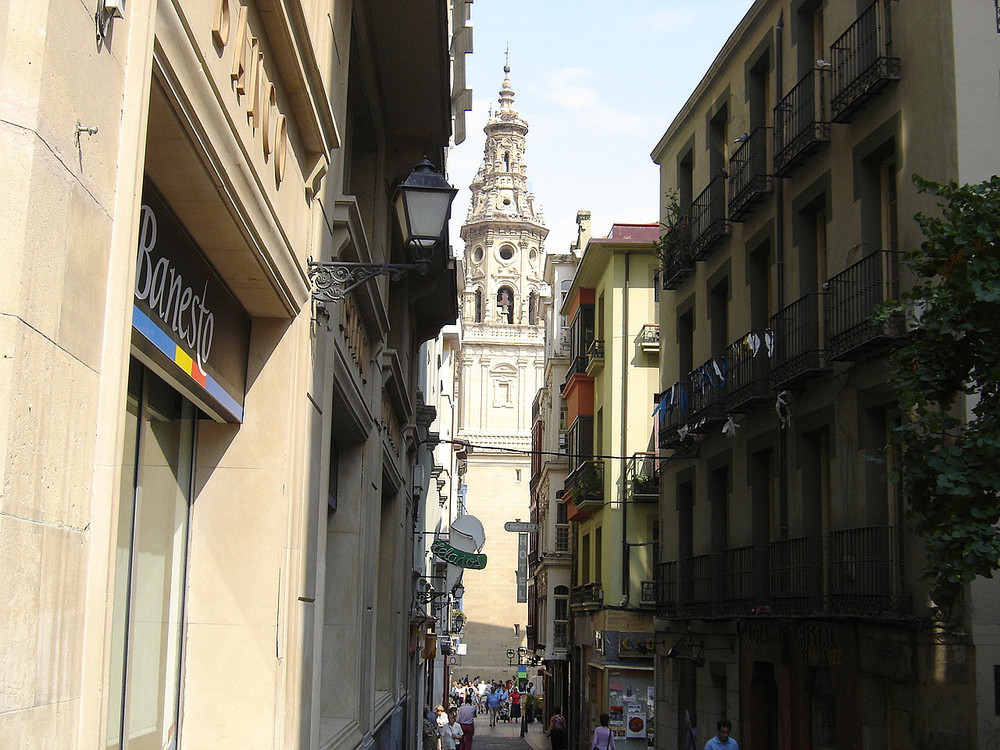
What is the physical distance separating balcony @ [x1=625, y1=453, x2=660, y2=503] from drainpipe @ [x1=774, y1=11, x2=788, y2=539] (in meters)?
13.0

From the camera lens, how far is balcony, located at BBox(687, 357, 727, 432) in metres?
19.5

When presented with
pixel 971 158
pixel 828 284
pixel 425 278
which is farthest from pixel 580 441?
pixel 971 158

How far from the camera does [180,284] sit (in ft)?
20.9

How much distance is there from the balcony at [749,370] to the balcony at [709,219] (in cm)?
220

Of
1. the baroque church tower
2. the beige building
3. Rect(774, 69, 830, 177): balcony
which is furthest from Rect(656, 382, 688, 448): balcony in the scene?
the baroque church tower

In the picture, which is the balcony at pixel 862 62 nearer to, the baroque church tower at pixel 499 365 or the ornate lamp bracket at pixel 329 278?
the ornate lamp bracket at pixel 329 278

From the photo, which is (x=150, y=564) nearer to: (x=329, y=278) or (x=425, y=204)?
(x=329, y=278)

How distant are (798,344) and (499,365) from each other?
7962cm

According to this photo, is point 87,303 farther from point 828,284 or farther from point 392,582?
point 392,582

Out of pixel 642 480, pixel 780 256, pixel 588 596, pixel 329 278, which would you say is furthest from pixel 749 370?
pixel 588 596

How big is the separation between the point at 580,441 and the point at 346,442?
23340mm

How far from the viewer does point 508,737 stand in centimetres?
4509

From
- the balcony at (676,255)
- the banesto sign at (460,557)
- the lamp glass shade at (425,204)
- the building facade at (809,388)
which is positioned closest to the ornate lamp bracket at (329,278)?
the lamp glass shade at (425,204)

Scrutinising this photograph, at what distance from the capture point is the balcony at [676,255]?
22.2 metres
